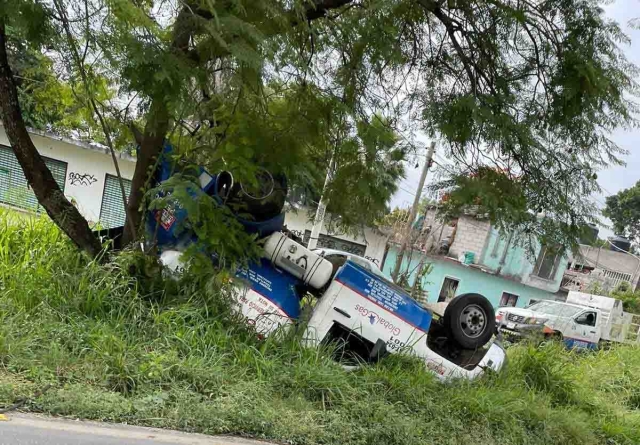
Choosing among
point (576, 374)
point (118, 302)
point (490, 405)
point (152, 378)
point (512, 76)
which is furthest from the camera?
point (576, 374)

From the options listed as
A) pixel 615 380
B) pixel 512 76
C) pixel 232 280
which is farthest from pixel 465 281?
pixel 232 280

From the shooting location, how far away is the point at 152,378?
12.4 feet

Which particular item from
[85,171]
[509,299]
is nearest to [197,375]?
[85,171]

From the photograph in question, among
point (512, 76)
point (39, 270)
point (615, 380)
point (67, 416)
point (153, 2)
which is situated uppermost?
point (512, 76)

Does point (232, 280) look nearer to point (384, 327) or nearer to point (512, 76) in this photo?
point (384, 327)

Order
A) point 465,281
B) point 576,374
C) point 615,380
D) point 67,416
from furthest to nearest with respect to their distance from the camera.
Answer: point 465,281, point 615,380, point 576,374, point 67,416

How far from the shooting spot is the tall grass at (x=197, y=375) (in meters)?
3.62

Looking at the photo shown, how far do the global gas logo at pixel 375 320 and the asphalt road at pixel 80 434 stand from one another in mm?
1953

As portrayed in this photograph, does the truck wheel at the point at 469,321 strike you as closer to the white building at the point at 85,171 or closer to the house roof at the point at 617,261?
the white building at the point at 85,171

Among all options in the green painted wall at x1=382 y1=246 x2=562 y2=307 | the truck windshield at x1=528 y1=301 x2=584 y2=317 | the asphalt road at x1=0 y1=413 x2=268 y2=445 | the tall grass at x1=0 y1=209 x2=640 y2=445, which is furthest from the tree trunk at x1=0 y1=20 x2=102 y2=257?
the green painted wall at x1=382 y1=246 x2=562 y2=307

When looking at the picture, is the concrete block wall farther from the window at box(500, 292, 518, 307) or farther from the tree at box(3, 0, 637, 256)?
the tree at box(3, 0, 637, 256)

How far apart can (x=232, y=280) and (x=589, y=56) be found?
4109 millimetres

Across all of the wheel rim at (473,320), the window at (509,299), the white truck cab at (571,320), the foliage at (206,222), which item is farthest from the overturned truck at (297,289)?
the window at (509,299)

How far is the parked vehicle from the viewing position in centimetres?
1514
